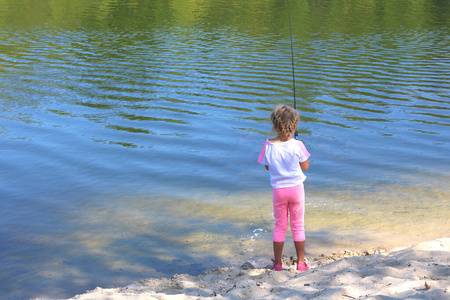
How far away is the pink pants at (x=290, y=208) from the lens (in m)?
4.69

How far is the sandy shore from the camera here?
3.69 metres

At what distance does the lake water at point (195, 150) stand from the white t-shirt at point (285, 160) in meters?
1.03

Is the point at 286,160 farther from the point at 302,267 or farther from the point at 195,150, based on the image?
the point at 195,150

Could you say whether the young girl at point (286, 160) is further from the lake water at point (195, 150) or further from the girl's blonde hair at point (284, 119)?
the lake water at point (195, 150)

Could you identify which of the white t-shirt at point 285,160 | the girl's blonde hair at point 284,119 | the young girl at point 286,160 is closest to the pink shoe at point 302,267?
the young girl at point 286,160

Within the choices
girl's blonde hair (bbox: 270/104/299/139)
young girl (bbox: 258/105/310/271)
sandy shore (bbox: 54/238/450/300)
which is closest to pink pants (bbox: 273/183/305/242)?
young girl (bbox: 258/105/310/271)

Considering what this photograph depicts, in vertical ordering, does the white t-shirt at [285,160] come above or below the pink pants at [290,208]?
above

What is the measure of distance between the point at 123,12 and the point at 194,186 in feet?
73.1

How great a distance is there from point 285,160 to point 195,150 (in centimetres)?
418

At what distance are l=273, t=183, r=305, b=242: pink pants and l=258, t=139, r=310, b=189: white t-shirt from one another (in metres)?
0.06

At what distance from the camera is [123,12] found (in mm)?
27656

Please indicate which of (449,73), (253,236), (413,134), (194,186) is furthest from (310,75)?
(253,236)

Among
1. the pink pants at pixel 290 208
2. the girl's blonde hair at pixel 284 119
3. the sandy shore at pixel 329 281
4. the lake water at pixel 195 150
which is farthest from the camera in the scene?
the lake water at pixel 195 150

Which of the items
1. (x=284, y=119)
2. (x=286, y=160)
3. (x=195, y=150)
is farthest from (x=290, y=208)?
(x=195, y=150)
